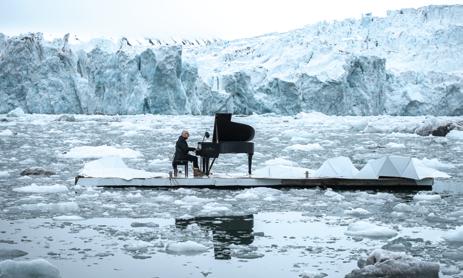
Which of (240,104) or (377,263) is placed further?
(240,104)

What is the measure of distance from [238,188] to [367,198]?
9.01ft

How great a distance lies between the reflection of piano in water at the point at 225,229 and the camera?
23.0ft

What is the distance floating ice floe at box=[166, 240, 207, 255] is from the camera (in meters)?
6.85

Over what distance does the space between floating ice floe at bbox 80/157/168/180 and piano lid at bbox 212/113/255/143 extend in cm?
151

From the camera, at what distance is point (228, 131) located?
13102 mm

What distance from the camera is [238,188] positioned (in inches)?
498

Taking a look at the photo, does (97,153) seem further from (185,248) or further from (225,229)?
(185,248)

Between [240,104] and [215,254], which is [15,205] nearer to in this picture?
[215,254]

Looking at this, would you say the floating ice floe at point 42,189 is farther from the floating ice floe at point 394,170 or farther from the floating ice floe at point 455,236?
the floating ice floe at point 455,236

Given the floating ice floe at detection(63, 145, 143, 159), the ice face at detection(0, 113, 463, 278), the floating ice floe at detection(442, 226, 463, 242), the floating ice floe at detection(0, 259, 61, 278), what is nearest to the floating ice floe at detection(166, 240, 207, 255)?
the ice face at detection(0, 113, 463, 278)

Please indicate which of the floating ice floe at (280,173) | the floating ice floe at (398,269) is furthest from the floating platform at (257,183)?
the floating ice floe at (398,269)

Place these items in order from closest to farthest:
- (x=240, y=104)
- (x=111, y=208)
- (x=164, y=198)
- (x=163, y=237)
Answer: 1. (x=163, y=237)
2. (x=111, y=208)
3. (x=164, y=198)
4. (x=240, y=104)

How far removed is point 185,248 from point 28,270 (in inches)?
76.3

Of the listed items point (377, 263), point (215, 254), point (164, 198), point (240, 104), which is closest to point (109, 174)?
point (164, 198)
